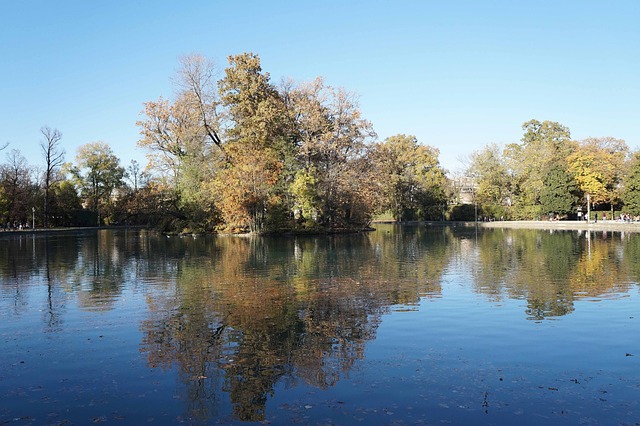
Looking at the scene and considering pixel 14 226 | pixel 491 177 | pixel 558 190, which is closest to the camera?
pixel 14 226

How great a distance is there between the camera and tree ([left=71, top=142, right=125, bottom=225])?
77.4m

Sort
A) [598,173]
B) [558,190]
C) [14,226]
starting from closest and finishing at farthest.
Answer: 1. [14,226]
2. [558,190]
3. [598,173]

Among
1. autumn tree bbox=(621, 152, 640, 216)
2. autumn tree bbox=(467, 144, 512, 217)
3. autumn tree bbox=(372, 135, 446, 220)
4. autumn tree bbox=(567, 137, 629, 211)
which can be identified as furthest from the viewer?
autumn tree bbox=(372, 135, 446, 220)

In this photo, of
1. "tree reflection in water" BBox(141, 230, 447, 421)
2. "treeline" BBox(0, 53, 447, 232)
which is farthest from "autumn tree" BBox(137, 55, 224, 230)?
"tree reflection in water" BBox(141, 230, 447, 421)

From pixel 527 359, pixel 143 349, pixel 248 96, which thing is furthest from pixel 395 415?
pixel 248 96

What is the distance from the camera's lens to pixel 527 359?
7.67m

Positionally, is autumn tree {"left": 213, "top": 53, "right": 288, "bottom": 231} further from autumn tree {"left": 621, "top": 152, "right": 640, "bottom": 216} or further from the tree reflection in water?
autumn tree {"left": 621, "top": 152, "right": 640, "bottom": 216}

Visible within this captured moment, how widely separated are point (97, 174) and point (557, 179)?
208ft

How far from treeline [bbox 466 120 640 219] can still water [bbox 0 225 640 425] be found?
161ft

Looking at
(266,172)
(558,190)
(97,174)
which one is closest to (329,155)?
(266,172)

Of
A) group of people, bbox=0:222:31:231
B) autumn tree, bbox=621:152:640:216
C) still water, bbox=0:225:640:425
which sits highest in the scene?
autumn tree, bbox=621:152:640:216

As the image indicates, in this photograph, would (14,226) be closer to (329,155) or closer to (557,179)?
(329,155)

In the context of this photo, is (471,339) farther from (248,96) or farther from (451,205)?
(451,205)

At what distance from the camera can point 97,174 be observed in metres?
78.2
